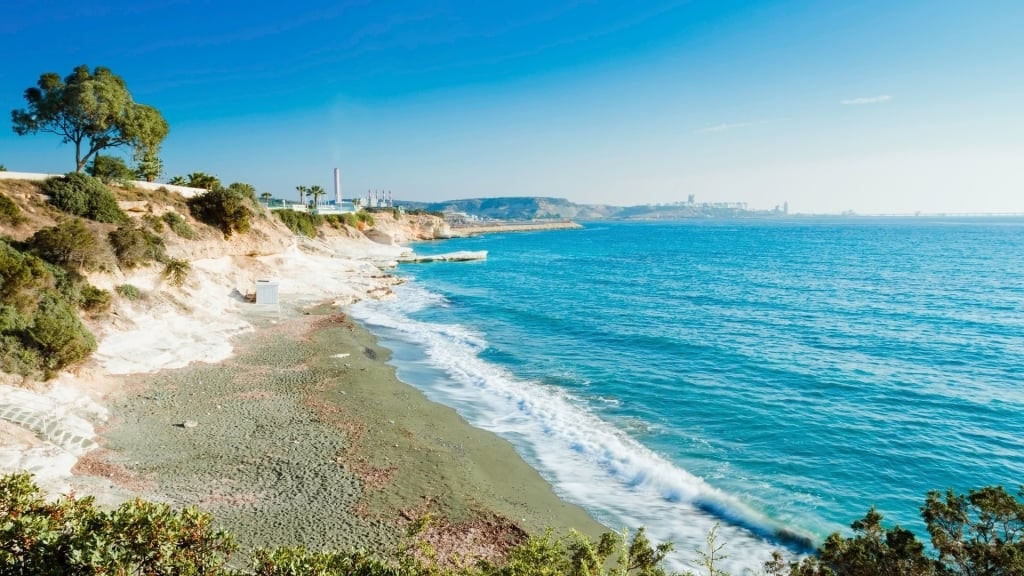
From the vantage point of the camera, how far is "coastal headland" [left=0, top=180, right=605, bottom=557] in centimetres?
1425

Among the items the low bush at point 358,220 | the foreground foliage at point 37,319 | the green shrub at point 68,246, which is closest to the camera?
the foreground foliage at point 37,319

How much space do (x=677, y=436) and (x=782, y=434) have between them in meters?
3.92

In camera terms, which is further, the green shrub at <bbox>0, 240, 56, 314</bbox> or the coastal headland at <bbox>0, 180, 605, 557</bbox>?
the green shrub at <bbox>0, 240, 56, 314</bbox>

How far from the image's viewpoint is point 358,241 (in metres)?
97.6

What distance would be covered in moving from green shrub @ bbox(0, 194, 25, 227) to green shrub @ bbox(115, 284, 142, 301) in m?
6.19

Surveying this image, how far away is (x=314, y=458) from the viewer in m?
17.5

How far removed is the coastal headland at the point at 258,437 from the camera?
14250 millimetres

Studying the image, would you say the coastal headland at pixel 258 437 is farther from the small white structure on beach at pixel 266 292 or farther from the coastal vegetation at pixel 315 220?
the coastal vegetation at pixel 315 220

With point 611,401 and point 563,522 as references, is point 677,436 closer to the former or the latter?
point 611,401

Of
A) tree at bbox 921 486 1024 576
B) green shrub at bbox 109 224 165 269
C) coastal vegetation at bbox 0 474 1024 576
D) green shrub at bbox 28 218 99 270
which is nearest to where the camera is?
coastal vegetation at bbox 0 474 1024 576

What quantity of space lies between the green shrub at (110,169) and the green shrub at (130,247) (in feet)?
38.6

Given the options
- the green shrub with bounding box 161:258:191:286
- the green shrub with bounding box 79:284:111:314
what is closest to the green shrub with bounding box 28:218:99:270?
the green shrub with bounding box 79:284:111:314

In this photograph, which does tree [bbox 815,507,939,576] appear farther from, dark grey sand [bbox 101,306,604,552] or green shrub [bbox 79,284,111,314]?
green shrub [bbox 79,284,111,314]

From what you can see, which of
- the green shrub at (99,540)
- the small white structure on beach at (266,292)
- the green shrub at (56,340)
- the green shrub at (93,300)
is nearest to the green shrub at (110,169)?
the small white structure on beach at (266,292)
